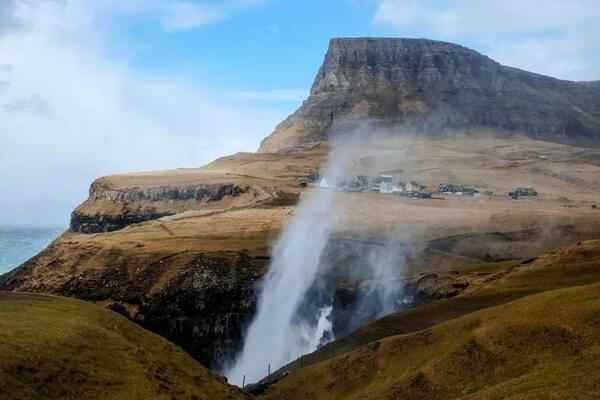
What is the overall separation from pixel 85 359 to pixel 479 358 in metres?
27.2

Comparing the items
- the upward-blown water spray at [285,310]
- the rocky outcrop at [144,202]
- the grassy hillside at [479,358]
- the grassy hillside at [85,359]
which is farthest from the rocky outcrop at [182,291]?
the rocky outcrop at [144,202]

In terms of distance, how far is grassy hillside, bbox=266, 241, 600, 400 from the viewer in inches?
1681

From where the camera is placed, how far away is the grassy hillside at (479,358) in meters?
42.7

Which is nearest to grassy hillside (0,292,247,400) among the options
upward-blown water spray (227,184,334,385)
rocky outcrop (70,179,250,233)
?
upward-blown water spray (227,184,334,385)

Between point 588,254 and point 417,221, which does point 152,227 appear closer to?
point 417,221

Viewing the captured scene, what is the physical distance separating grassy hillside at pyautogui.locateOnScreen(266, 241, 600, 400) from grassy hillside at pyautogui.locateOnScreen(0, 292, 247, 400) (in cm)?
1007

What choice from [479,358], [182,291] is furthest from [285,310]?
[479,358]

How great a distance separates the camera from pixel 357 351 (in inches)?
2474

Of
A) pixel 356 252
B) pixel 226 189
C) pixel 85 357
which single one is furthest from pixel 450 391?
pixel 226 189

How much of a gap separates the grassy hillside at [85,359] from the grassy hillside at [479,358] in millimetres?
10071

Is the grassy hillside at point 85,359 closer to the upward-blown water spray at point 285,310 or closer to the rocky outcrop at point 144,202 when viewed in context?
the upward-blown water spray at point 285,310

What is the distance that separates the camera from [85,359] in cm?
4538

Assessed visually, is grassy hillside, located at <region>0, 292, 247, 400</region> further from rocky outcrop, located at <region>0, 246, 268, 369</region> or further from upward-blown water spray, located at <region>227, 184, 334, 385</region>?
rocky outcrop, located at <region>0, 246, 268, 369</region>

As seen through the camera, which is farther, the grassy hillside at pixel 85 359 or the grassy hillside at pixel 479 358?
the grassy hillside at pixel 479 358
